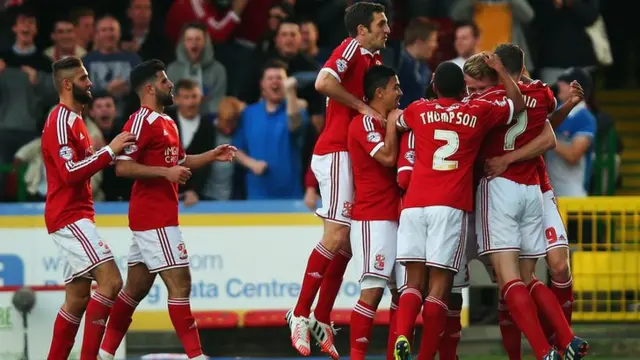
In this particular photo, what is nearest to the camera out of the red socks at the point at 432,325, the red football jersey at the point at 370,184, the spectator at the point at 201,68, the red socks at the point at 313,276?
the red socks at the point at 432,325

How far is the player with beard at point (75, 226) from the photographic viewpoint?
12.8 m

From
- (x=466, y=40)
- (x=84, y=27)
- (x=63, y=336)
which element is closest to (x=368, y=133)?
(x=63, y=336)

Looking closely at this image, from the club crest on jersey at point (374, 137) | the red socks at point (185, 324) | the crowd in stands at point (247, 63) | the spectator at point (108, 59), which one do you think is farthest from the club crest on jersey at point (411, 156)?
the spectator at point (108, 59)

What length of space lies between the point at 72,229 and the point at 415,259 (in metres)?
2.58

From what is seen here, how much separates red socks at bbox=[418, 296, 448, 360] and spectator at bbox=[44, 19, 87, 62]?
6.84 m

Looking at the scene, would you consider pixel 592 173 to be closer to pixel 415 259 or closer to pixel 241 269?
pixel 241 269

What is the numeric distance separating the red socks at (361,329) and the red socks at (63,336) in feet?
6.92

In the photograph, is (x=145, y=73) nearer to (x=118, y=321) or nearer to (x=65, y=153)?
(x=65, y=153)

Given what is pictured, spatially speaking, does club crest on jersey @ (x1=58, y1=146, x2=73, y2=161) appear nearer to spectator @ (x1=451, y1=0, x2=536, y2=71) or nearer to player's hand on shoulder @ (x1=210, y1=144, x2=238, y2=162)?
player's hand on shoulder @ (x1=210, y1=144, x2=238, y2=162)

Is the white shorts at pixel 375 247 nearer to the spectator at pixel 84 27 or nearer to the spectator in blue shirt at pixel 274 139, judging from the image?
the spectator in blue shirt at pixel 274 139

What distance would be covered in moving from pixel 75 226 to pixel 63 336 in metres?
0.83

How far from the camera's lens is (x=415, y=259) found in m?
12.3

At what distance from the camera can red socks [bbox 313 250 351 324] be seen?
13.1m

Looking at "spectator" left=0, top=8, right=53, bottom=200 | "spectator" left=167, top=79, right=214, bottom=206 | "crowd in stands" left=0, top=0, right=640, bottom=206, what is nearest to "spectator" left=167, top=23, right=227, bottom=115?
"crowd in stands" left=0, top=0, right=640, bottom=206
